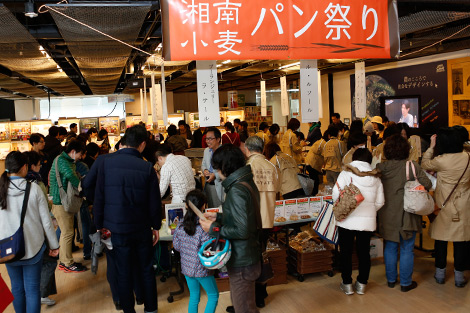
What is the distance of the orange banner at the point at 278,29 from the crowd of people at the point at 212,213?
885mm

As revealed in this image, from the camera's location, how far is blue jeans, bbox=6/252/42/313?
3.68 m

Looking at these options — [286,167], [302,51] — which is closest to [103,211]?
[302,51]

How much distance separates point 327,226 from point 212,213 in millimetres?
2120

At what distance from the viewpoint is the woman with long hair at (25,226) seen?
11.7 feet

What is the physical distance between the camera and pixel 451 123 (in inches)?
399

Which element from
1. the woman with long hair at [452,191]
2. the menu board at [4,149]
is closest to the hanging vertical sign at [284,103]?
the woman with long hair at [452,191]

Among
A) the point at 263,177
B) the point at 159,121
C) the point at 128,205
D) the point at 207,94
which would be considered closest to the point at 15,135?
the point at 159,121

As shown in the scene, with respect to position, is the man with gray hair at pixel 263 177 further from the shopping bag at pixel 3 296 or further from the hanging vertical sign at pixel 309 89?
the shopping bag at pixel 3 296

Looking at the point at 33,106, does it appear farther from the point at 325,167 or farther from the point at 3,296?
the point at 3,296

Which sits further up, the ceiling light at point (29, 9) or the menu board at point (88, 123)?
the ceiling light at point (29, 9)

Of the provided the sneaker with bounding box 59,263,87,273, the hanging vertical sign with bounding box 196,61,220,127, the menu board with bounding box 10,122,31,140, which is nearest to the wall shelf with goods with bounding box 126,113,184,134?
the menu board with bounding box 10,122,31,140

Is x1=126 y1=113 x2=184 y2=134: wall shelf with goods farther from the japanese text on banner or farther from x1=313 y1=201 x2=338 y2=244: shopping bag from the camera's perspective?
x1=313 y1=201 x2=338 y2=244: shopping bag

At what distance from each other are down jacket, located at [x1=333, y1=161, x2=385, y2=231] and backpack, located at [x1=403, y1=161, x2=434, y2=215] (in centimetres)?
28

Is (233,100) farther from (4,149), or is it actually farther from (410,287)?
(410,287)
